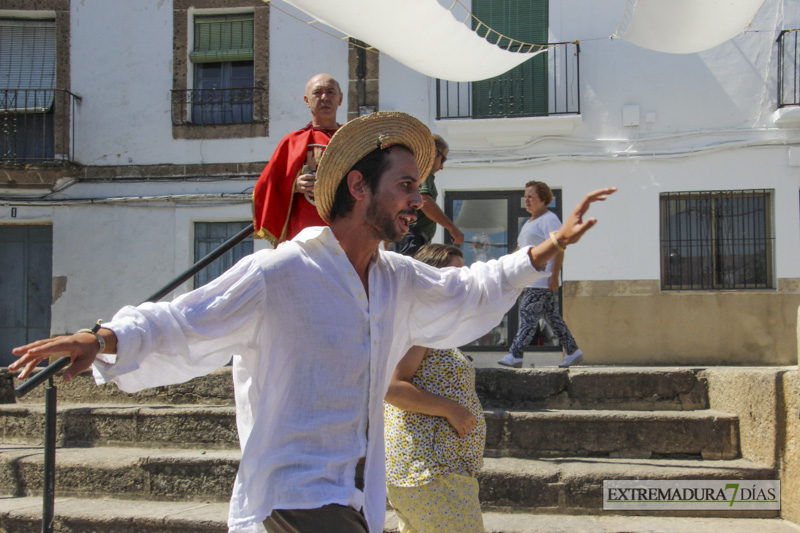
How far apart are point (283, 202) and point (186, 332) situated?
1522 millimetres

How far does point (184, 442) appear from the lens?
5922mm

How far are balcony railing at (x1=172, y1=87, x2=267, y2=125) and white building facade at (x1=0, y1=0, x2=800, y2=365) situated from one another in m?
0.04

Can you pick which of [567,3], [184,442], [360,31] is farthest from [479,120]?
[184,442]

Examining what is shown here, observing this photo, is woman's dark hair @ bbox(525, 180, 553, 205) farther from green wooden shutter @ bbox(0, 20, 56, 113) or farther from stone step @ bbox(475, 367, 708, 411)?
green wooden shutter @ bbox(0, 20, 56, 113)

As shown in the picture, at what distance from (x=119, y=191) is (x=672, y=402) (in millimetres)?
8738

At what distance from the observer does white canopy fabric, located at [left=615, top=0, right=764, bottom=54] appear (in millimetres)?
6816

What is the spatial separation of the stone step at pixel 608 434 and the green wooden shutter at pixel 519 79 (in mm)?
6320

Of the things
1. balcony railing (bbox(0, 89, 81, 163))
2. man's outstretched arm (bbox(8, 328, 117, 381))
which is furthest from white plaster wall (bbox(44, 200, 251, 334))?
man's outstretched arm (bbox(8, 328, 117, 381))

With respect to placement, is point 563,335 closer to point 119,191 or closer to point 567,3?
point 567,3

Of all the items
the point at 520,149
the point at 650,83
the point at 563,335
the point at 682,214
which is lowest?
the point at 563,335

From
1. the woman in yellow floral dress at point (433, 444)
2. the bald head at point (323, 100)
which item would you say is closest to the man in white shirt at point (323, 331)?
the woman in yellow floral dress at point (433, 444)

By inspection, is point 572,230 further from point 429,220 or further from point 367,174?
point 429,220

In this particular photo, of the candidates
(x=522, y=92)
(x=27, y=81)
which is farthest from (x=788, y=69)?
(x=27, y=81)

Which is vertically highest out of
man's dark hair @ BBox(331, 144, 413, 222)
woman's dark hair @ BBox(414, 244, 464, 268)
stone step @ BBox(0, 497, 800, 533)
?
man's dark hair @ BBox(331, 144, 413, 222)
